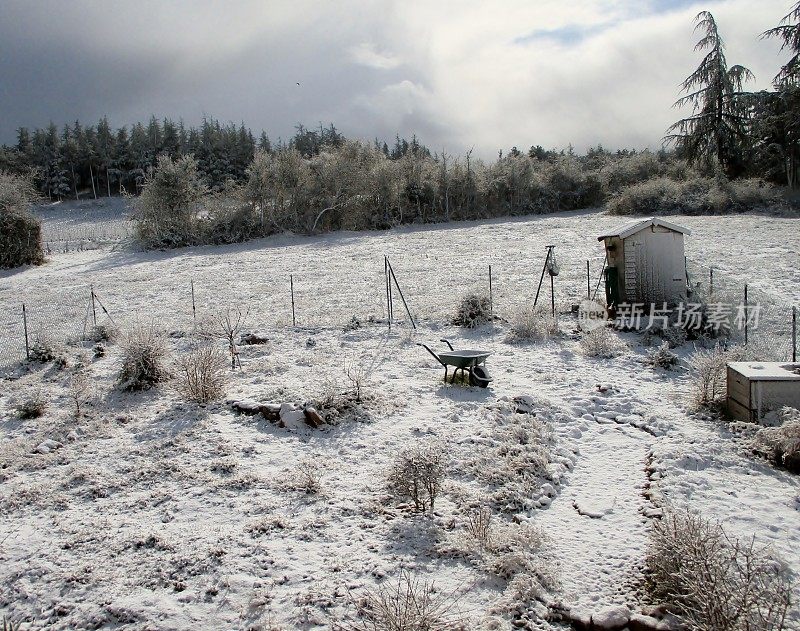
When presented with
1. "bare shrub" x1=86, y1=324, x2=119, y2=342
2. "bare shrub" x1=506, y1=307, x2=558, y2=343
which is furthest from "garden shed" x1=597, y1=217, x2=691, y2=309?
"bare shrub" x1=86, y1=324, x2=119, y2=342

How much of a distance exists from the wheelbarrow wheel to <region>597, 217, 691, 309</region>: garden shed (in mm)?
4396

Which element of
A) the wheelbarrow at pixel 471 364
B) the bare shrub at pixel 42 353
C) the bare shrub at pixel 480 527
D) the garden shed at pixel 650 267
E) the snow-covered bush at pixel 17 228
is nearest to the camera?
the bare shrub at pixel 480 527

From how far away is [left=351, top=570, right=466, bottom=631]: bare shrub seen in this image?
342cm

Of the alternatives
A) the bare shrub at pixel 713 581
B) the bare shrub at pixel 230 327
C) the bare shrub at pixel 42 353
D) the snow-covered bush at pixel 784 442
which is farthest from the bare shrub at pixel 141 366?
the snow-covered bush at pixel 784 442

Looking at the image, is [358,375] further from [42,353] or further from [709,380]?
[42,353]

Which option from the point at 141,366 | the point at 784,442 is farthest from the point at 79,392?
the point at 784,442

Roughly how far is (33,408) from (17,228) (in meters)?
19.2

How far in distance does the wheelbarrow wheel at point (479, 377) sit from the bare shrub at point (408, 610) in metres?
4.10

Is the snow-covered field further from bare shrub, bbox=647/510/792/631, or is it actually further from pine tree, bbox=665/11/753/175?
pine tree, bbox=665/11/753/175

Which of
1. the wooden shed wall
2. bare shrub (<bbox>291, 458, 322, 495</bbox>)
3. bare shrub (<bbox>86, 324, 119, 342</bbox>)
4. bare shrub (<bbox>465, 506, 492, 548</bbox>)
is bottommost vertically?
bare shrub (<bbox>465, 506, 492, 548</bbox>)

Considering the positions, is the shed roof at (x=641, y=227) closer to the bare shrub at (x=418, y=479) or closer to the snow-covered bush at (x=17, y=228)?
the bare shrub at (x=418, y=479)

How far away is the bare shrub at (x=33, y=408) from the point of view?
7391 mm

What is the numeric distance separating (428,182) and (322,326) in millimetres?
23724

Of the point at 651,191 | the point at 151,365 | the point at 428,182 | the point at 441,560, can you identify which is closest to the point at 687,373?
the point at 441,560
